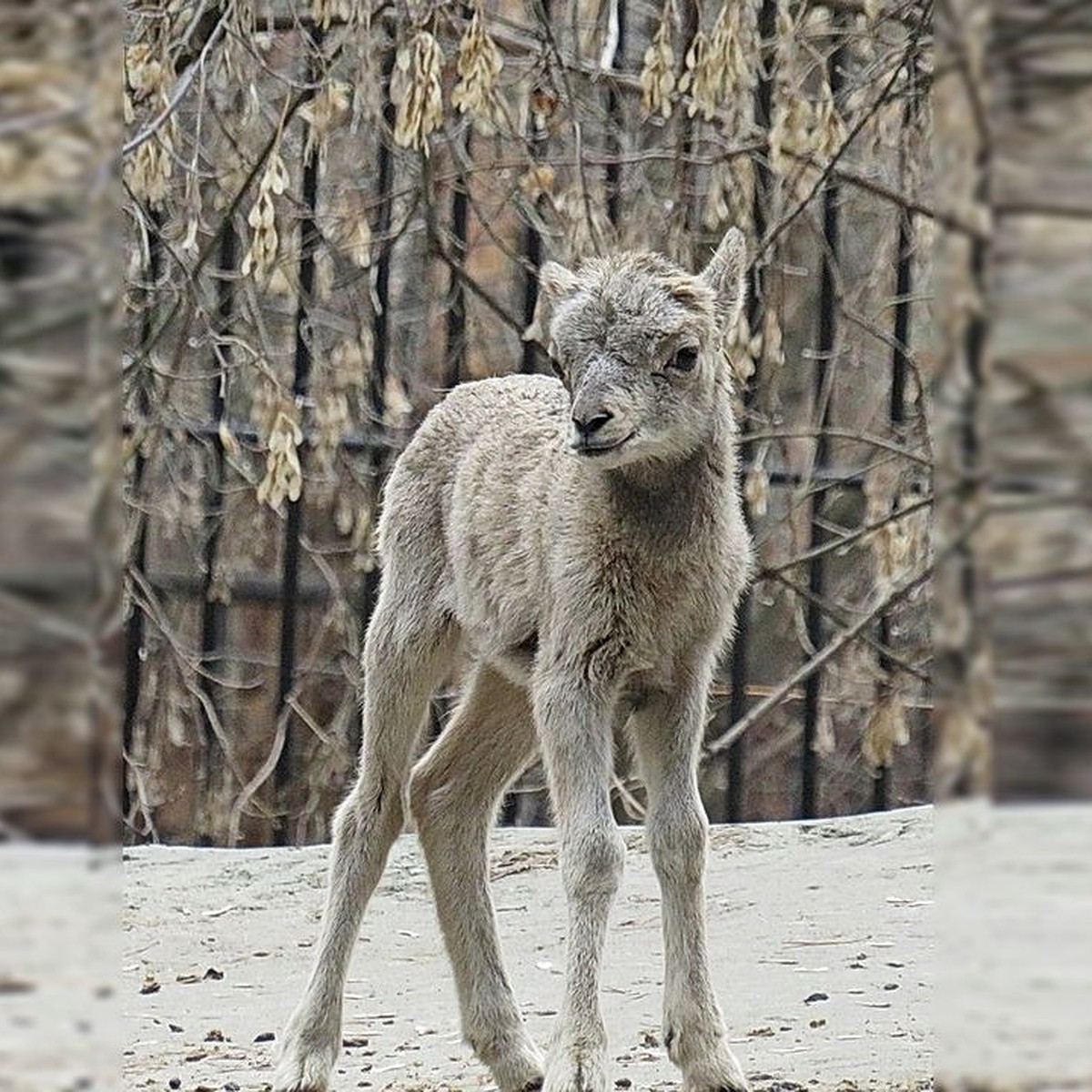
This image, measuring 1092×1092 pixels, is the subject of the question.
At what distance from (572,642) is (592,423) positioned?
55cm

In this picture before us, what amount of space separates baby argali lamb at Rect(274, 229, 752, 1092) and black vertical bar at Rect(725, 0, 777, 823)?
3.63 m

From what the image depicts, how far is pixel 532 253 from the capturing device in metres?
A: 10.2

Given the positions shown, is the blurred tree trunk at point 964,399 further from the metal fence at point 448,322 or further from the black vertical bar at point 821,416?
the black vertical bar at point 821,416

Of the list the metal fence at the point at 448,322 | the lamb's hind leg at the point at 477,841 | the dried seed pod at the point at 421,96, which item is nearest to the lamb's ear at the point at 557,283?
the lamb's hind leg at the point at 477,841

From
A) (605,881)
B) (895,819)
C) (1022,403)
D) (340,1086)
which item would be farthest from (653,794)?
(1022,403)

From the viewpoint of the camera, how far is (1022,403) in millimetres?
1685

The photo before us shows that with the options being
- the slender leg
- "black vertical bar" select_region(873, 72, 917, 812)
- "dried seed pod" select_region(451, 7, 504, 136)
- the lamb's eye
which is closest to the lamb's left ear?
the lamb's eye

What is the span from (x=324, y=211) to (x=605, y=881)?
5.74 meters

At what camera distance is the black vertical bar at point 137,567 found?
9.65m

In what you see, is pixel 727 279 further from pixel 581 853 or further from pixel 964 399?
pixel 964 399

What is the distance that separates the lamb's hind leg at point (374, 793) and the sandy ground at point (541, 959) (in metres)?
0.41

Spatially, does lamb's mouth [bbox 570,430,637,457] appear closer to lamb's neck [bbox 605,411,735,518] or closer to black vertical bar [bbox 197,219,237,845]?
lamb's neck [bbox 605,411,735,518]

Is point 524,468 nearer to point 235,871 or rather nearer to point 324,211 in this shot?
point 235,871

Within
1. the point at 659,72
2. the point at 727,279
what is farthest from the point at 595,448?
the point at 659,72
